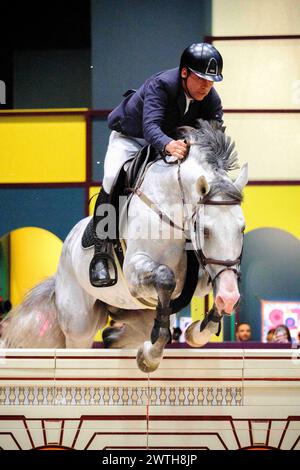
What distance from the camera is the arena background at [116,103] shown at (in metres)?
5.84

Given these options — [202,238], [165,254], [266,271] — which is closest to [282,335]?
[266,271]

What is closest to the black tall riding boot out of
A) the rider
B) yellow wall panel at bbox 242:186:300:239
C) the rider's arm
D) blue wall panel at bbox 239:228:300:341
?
the rider

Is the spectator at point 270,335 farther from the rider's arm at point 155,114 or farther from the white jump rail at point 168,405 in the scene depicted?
the rider's arm at point 155,114

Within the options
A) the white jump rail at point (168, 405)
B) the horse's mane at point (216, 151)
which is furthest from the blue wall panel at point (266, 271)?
the white jump rail at point (168, 405)

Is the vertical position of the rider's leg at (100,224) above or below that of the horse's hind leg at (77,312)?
above

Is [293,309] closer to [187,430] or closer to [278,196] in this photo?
[278,196]

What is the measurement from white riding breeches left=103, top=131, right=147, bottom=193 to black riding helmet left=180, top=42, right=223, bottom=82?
2.02 feet

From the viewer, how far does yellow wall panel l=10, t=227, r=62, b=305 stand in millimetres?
6090

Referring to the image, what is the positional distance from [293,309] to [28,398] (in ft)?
9.80

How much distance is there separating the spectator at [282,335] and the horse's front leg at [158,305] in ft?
7.25

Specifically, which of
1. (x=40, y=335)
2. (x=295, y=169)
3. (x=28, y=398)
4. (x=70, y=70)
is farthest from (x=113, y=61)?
(x=28, y=398)

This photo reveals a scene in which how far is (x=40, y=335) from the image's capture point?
468 centimetres

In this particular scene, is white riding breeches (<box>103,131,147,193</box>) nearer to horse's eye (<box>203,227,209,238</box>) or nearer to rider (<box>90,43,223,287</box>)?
rider (<box>90,43,223,287</box>)

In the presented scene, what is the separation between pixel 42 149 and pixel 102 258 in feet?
7.83
